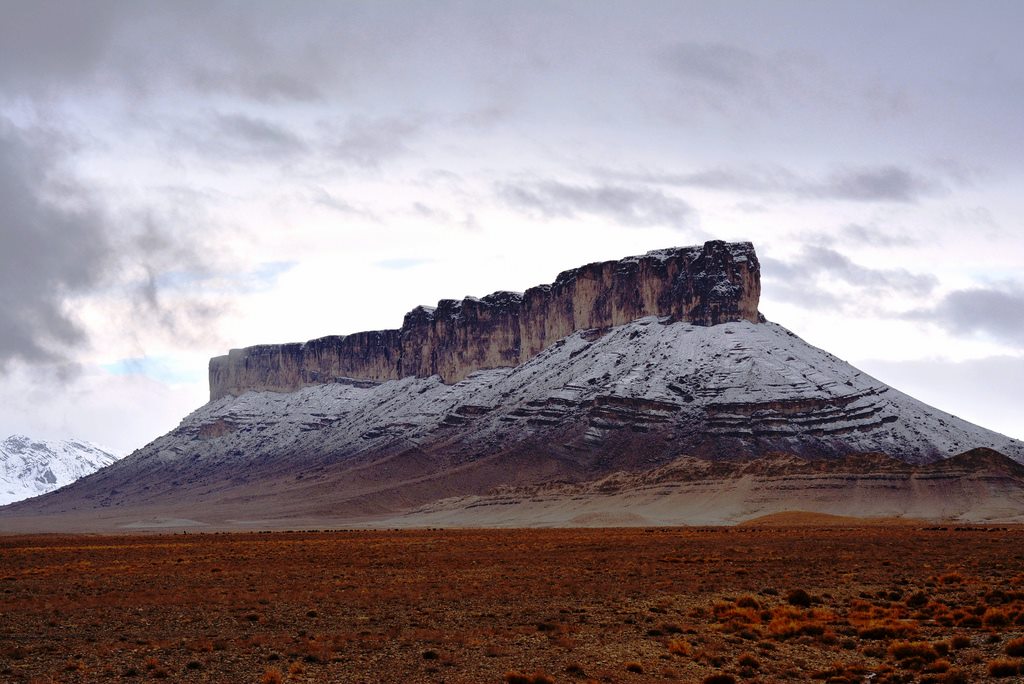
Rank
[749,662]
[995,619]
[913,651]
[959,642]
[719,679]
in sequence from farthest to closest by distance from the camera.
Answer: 1. [995,619]
2. [959,642]
3. [749,662]
4. [913,651]
5. [719,679]

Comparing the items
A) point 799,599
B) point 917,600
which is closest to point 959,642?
point 917,600

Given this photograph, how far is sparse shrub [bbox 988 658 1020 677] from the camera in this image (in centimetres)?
2103

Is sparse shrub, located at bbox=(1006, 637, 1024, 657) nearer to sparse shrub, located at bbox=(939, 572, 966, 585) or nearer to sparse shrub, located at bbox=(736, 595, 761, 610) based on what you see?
sparse shrub, located at bbox=(736, 595, 761, 610)

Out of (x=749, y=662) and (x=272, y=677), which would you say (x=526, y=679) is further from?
(x=749, y=662)

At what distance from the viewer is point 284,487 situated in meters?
186

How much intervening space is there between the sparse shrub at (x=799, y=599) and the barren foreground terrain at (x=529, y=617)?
7 cm

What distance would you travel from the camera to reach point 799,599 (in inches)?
1384

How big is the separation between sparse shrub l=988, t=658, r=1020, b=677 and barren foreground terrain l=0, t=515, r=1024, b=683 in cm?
4

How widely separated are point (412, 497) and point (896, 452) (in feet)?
222

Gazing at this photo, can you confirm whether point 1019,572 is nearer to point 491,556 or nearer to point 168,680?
point 491,556

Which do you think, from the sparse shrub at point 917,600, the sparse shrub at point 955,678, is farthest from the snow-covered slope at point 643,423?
the sparse shrub at point 955,678

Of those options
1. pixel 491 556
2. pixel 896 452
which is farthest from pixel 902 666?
pixel 896 452

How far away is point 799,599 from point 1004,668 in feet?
46.4

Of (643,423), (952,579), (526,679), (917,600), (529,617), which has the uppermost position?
(643,423)
